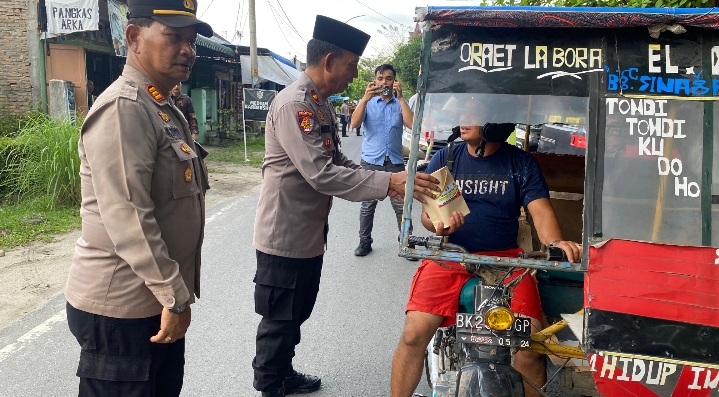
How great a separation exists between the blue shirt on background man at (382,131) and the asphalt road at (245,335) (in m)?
1.09

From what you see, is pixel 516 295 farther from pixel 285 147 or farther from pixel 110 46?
pixel 110 46

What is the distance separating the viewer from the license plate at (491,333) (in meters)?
2.32

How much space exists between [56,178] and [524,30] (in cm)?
800

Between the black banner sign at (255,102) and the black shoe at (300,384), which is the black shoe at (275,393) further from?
the black banner sign at (255,102)

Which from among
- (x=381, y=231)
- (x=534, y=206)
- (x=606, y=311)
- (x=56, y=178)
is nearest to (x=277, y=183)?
(x=534, y=206)

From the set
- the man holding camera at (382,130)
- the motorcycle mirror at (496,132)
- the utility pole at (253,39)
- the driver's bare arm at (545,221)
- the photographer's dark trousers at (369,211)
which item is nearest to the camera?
the driver's bare arm at (545,221)

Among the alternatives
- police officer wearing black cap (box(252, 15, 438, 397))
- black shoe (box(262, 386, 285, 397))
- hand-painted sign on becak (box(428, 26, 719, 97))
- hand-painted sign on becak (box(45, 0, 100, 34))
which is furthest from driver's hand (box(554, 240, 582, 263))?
hand-painted sign on becak (box(45, 0, 100, 34))

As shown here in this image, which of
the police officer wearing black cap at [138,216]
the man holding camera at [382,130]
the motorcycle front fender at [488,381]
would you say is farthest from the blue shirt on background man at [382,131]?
the motorcycle front fender at [488,381]

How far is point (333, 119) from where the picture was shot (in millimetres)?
3607

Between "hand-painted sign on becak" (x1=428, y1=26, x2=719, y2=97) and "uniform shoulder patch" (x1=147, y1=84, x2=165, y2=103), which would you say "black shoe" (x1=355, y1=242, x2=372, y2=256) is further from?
"uniform shoulder patch" (x1=147, y1=84, x2=165, y2=103)

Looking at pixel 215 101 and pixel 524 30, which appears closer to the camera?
pixel 524 30

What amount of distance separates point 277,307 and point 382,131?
3768 mm

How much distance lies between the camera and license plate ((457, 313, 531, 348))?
2.32 metres

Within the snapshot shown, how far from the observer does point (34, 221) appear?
316 inches
